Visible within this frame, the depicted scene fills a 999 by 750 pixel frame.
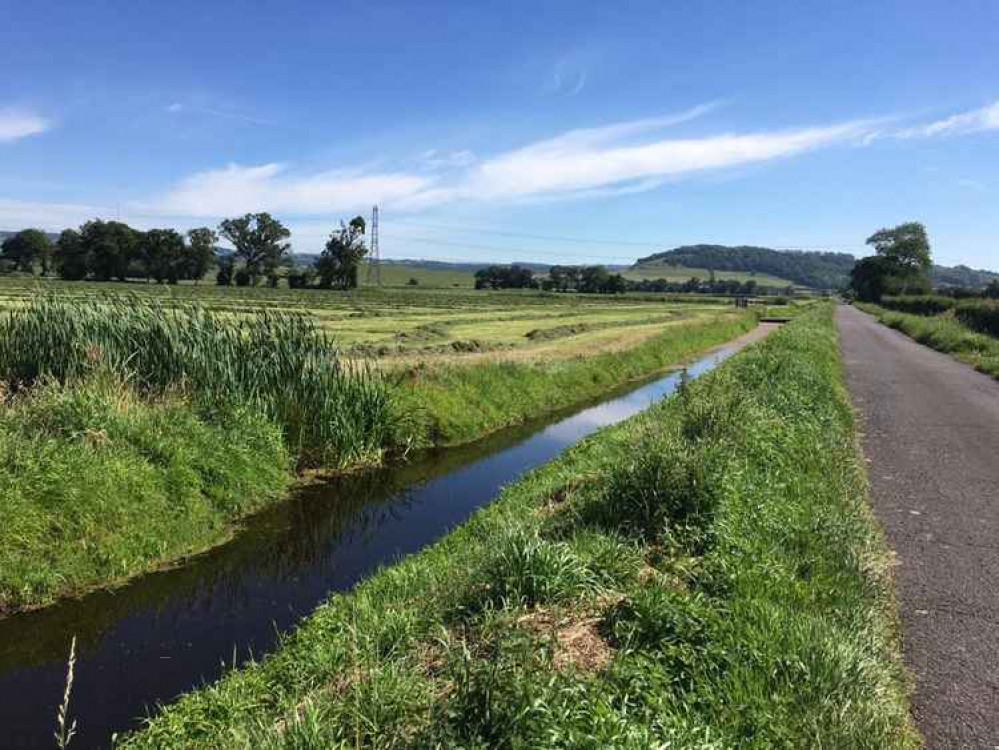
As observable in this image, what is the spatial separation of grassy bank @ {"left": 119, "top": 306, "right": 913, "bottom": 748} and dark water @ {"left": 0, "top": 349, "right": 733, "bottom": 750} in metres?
0.89

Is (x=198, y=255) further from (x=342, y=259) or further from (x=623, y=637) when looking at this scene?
(x=623, y=637)

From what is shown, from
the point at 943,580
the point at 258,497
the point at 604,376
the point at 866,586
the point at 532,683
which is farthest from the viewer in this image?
the point at 604,376

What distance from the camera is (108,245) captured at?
3780 inches

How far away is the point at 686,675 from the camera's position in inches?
172

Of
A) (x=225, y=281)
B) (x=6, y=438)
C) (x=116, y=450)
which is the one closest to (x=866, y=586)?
(x=116, y=450)

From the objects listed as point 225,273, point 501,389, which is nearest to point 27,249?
point 225,273

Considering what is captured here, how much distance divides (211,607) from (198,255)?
106795mm

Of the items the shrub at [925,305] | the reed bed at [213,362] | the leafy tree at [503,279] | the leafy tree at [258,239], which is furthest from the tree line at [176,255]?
the reed bed at [213,362]

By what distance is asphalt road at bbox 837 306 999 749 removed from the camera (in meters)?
4.57

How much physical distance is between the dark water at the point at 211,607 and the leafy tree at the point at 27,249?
415ft

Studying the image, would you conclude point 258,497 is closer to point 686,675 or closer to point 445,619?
point 445,619

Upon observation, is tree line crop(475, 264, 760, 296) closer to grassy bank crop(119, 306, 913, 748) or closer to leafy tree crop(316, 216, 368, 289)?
leafy tree crop(316, 216, 368, 289)

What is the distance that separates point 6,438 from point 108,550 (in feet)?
6.22

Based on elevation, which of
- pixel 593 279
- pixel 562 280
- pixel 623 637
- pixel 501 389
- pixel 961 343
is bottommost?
pixel 501 389
